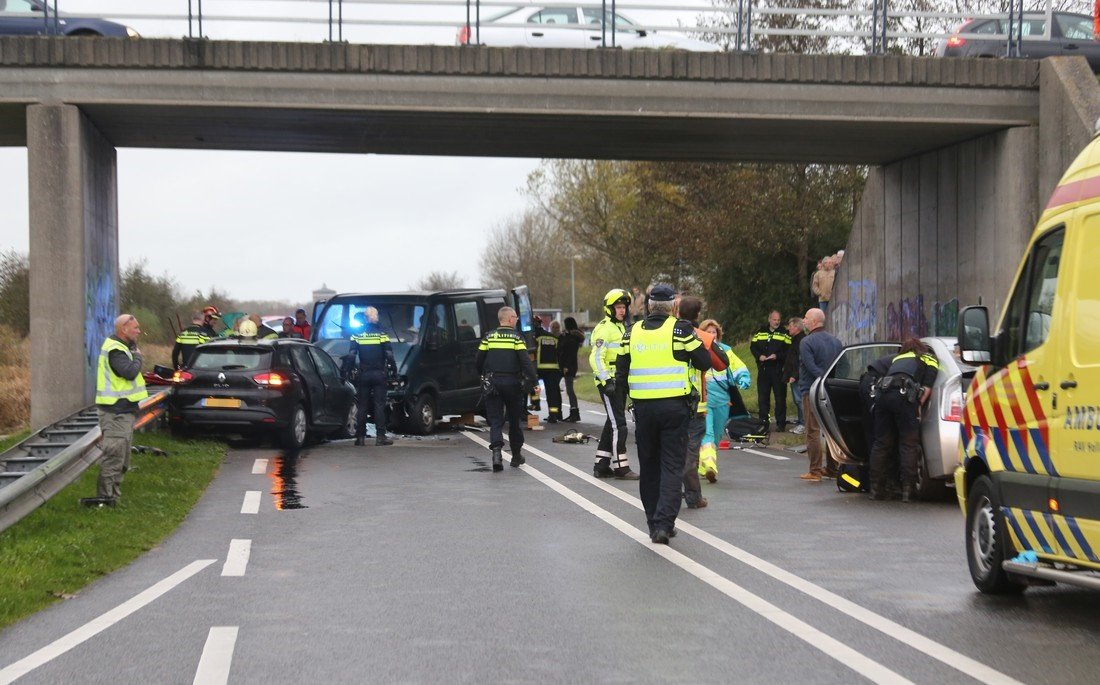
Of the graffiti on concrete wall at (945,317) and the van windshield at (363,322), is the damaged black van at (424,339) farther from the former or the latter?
the graffiti on concrete wall at (945,317)

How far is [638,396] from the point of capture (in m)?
10.5

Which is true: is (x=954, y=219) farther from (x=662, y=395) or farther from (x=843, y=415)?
(x=662, y=395)

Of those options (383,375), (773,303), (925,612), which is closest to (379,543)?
(925,612)

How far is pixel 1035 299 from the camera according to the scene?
7.55m

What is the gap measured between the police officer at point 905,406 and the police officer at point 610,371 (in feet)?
9.45

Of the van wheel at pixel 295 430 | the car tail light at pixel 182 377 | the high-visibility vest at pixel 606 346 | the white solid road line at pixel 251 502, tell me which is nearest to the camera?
the white solid road line at pixel 251 502

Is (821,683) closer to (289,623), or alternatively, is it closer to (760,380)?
(289,623)

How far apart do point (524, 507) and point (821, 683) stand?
678cm

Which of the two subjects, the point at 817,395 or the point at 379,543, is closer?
the point at 379,543

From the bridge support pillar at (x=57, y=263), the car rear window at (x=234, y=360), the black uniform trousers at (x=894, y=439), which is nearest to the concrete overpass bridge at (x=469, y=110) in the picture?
the bridge support pillar at (x=57, y=263)

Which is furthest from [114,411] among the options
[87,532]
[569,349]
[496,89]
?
[569,349]

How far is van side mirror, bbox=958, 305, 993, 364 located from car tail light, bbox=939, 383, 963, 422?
14.4 feet

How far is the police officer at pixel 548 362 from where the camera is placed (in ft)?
82.1

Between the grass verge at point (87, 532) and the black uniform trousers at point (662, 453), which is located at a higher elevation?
the black uniform trousers at point (662, 453)
